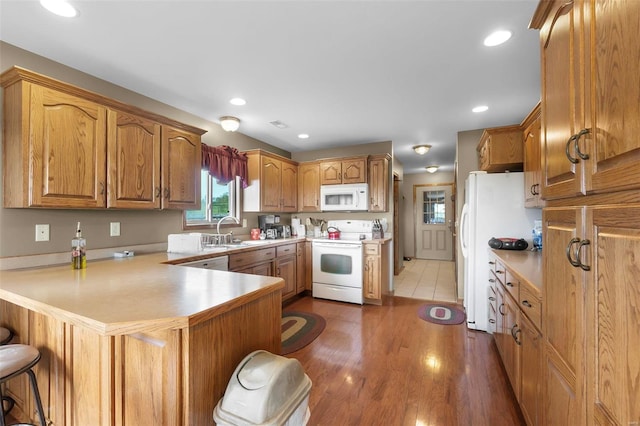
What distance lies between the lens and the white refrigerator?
9.01 ft

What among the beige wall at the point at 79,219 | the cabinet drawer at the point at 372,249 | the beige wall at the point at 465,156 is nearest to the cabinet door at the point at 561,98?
the cabinet drawer at the point at 372,249

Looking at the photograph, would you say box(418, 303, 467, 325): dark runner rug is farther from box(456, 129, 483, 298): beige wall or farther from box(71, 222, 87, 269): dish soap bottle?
box(71, 222, 87, 269): dish soap bottle

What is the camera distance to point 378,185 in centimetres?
409

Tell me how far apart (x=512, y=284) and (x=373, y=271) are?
6.46 ft

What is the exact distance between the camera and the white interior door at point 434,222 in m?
7.11

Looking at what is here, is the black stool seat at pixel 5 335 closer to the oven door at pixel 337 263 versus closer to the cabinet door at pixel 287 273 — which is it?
the cabinet door at pixel 287 273

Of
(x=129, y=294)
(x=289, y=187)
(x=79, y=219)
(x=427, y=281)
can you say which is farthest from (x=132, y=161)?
(x=427, y=281)

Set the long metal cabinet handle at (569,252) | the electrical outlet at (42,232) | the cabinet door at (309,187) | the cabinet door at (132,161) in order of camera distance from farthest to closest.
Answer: the cabinet door at (309,187) < the cabinet door at (132,161) < the electrical outlet at (42,232) < the long metal cabinet handle at (569,252)

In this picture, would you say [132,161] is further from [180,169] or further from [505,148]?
[505,148]

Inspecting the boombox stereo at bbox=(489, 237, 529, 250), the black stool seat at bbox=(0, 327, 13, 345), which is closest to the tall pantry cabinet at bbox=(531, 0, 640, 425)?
the boombox stereo at bbox=(489, 237, 529, 250)

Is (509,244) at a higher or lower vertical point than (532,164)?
lower

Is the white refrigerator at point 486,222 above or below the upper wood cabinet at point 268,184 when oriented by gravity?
below

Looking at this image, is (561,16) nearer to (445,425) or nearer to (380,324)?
(445,425)

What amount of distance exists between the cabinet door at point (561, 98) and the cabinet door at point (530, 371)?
0.76 metres
